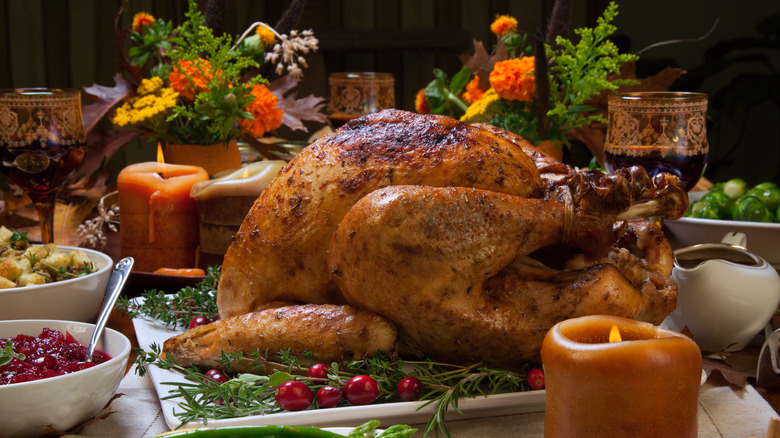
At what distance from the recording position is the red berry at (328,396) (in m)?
1.16

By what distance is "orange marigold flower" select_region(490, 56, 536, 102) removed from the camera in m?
2.43

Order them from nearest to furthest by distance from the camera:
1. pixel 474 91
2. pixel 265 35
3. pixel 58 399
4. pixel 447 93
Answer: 1. pixel 58 399
2. pixel 265 35
3. pixel 474 91
4. pixel 447 93

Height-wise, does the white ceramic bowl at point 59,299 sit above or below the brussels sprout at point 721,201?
below

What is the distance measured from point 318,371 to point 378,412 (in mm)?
130

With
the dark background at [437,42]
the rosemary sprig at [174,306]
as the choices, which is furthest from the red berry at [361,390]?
the dark background at [437,42]

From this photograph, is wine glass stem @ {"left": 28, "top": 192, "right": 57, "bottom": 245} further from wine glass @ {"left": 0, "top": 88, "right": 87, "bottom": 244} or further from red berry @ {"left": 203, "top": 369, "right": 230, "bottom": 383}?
red berry @ {"left": 203, "top": 369, "right": 230, "bottom": 383}

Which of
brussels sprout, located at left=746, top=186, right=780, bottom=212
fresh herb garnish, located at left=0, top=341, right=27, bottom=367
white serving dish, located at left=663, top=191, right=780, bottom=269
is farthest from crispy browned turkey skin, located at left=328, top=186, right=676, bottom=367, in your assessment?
brussels sprout, located at left=746, top=186, right=780, bottom=212

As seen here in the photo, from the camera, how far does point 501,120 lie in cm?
260

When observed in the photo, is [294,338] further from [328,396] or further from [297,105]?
[297,105]

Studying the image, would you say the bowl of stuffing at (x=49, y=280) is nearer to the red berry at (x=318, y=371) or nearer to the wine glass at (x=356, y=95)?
the red berry at (x=318, y=371)

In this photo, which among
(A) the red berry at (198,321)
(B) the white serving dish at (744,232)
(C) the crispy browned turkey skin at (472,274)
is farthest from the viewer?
(B) the white serving dish at (744,232)

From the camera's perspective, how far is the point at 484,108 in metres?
2.68

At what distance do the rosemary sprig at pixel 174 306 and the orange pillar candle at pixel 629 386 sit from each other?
34.7 inches

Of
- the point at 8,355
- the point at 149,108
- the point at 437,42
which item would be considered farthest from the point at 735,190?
the point at 437,42
